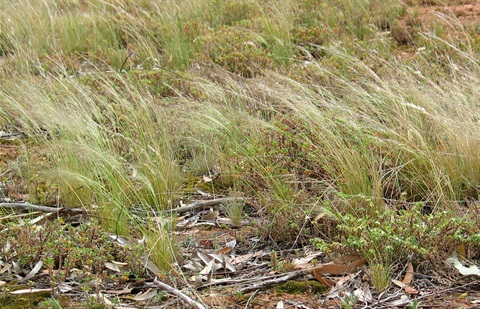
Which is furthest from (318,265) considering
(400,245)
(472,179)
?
(472,179)

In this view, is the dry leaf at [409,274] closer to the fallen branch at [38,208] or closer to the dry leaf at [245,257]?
the dry leaf at [245,257]

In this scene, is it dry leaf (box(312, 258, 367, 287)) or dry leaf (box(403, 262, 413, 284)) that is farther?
dry leaf (box(312, 258, 367, 287))

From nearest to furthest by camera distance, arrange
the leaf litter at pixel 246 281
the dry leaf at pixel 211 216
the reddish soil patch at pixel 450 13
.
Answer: the leaf litter at pixel 246 281 → the dry leaf at pixel 211 216 → the reddish soil patch at pixel 450 13

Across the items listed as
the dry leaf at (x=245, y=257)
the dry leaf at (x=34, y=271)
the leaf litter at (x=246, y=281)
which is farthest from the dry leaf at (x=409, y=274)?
the dry leaf at (x=34, y=271)

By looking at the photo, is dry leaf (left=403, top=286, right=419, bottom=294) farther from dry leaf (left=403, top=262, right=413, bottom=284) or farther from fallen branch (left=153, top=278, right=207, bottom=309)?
fallen branch (left=153, top=278, right=207, bottom=309)

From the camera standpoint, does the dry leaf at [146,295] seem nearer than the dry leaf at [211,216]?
Yes

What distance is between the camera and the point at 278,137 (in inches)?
178

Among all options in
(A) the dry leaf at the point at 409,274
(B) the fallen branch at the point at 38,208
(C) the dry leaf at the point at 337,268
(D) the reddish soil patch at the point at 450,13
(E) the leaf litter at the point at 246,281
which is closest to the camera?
(E) the leaf litter at the point at 246,281

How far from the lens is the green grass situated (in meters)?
3.63

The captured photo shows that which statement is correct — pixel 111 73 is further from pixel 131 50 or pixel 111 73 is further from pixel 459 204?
pixel 459 204

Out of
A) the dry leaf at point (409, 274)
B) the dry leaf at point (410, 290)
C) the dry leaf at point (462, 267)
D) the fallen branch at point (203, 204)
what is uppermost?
the dry leaf at point (410, 290)

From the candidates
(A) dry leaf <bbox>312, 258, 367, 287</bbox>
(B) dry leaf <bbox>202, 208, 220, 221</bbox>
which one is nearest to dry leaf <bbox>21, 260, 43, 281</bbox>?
(B) dry leaf <bbox>202, 208, 220, 221</bbox>

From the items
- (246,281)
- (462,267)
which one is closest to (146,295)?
(246,281)

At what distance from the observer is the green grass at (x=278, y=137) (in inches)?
143
